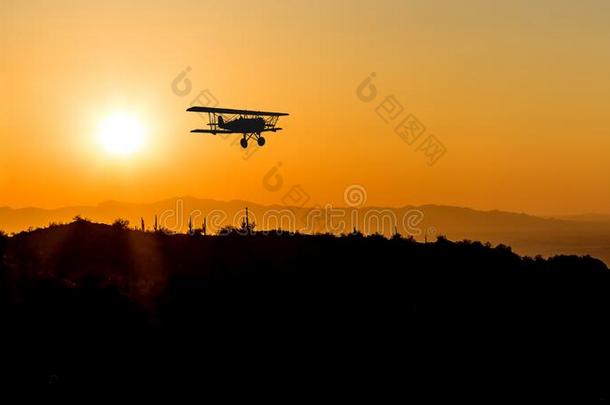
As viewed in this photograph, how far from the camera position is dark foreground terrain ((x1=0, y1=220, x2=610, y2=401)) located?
121 feet

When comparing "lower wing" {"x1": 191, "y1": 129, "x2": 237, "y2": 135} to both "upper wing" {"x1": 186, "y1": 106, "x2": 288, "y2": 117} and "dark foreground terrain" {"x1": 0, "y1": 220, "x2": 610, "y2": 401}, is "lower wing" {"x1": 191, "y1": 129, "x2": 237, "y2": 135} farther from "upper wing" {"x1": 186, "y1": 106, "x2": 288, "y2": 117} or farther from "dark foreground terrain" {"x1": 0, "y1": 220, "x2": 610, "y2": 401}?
"dark foreground terrain" {"x1": 0, "y1": 220, "x2": 610, "y2": 401}

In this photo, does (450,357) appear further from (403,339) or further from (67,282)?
(67,282)

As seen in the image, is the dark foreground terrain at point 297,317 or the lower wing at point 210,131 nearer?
the dark foreground terrain at point 297,317

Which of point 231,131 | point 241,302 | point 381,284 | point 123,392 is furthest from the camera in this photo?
point 231,131

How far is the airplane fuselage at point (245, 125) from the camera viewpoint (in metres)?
78.6

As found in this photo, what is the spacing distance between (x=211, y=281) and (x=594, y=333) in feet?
80.4

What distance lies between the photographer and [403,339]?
46.2 metres

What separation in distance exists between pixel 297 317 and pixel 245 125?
36485 mm

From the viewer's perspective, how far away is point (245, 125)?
259 ft

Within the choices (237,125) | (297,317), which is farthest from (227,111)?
(297,317)

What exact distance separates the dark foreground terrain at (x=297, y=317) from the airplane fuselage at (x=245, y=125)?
59.5 feet

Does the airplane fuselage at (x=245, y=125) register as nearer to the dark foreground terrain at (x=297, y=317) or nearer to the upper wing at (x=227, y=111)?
the upper wing at (x=227, y=111)

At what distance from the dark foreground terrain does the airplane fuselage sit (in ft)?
59.5

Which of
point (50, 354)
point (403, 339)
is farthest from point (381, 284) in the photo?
point (50, 354)
